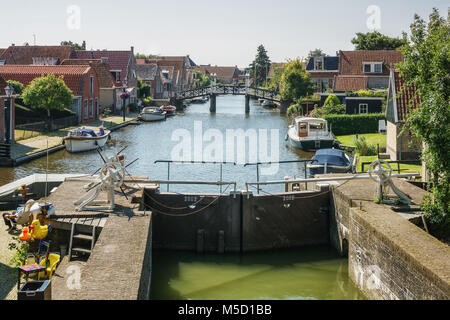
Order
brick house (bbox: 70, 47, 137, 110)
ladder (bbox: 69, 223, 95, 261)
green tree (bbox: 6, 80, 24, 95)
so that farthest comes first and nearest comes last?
brick house (bbox: 70, 47, 137, 110) < green tree (bbox: 6, 80, 24, 95) < ladder (bbox: 69, 223, 95, 261)

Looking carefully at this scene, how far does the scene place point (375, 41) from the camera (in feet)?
326

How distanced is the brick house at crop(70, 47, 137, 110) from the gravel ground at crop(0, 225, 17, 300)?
55.9 meters

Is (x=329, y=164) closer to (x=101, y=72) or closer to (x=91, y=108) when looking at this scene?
(x=91, y=108)

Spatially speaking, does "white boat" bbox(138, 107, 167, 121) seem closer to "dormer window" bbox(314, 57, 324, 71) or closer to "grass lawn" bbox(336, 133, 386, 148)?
"grass lawn" bbox(336, 133, 386, 148)

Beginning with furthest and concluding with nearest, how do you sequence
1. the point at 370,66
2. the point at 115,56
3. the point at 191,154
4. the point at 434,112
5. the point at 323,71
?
the point at 323,71 → the point at 115,56 → the point at 370,66 → the point at 191,154 → the point at 434,112

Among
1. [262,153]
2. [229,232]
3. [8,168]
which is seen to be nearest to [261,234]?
[229,232]

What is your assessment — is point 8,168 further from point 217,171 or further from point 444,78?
point 444,78

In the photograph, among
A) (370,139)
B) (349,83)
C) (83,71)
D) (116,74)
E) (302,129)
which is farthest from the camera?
(116,74)

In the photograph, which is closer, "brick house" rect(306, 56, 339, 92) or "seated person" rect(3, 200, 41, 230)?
"seated person" rect(3, 200, 41, 230)

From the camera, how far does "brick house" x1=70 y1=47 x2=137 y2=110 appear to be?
74562mm

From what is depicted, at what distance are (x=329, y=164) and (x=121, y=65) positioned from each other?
2137 inches

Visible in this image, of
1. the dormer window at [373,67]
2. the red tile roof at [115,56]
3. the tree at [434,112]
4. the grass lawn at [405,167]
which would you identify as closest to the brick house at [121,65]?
the red tile roof at [115,56]

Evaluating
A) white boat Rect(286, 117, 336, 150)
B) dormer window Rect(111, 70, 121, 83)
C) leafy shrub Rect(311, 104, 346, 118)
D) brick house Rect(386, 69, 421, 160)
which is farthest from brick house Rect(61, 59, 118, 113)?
brick house Rect(386, 69, 421, 160)

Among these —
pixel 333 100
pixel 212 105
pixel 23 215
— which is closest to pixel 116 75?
pixel 212 105
